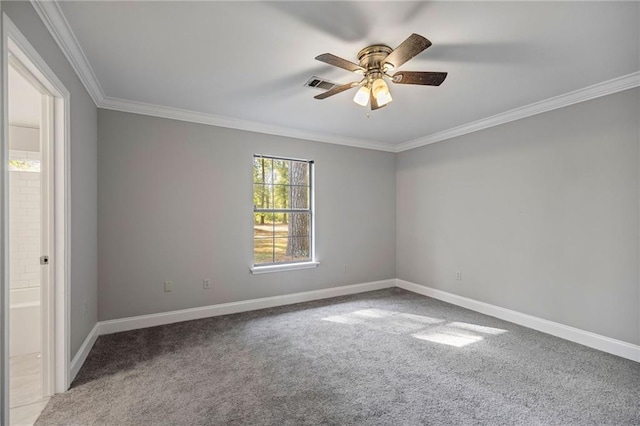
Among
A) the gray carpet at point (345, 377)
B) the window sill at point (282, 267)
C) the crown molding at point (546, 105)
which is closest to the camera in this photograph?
the gray carpet at point (345, 377)

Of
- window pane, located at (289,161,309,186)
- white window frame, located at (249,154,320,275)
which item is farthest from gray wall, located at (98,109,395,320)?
window pane, located at (289,161,309,186)

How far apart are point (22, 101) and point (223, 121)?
1872 millimetres

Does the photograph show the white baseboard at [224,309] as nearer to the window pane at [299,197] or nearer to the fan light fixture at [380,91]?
the window pane at [299,197]

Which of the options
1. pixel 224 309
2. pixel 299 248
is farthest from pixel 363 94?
pixel 224 309

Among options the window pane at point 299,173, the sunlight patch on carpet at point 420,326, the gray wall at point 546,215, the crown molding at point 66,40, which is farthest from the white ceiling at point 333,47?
the sunlight patch on carpet at point 420,326

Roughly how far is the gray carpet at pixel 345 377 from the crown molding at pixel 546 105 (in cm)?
242

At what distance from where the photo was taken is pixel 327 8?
5.84 feet

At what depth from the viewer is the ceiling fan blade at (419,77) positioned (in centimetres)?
205

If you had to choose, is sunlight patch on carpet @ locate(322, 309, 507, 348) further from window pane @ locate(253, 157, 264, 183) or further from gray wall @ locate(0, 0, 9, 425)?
gray wall @ locate(0, 0, 9, 425)

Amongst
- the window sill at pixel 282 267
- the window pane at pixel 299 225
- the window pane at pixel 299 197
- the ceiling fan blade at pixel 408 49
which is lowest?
the window sill at pixel 282 267

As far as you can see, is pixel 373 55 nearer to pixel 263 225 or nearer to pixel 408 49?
pixel 408 49

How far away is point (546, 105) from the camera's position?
323cm

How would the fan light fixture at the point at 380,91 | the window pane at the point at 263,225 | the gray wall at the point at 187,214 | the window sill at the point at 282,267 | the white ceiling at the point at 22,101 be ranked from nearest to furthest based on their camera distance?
the fan light fixture at the point at 380,91 → the white ceiling at the point at 22,101 → the gray wall at the point at 187,214 → the window sill at the point at 282,267 → the window pane at the point at 263,225

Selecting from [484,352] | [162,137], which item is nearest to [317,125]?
[162,137]
